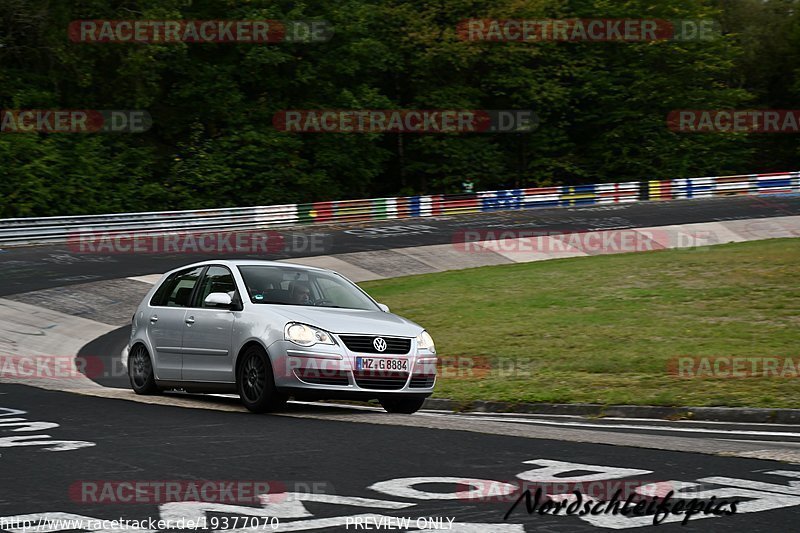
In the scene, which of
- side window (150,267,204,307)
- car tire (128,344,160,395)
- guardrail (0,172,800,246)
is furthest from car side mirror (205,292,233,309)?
guardrail (0,172,800,246)

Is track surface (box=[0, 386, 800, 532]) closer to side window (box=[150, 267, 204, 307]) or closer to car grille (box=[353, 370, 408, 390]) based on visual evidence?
car grille (box=[353, 370, 408, 390])

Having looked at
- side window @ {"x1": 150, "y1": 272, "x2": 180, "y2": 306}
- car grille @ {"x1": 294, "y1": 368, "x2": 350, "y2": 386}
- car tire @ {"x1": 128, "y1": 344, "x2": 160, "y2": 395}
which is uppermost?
side window @ {"x1": 150, "y1": 272, "x2": 180, "y2": 306}

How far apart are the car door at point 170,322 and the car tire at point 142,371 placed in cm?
20

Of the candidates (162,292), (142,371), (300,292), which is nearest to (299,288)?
(300,292)

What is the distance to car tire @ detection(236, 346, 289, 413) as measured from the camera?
427 inches

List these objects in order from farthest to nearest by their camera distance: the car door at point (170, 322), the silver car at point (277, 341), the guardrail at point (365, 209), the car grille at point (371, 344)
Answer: the guardrail at point (365, 209)
the car door at point (170, 322)
the car grille at point (371, 344)
the silver car at point (277, 341)

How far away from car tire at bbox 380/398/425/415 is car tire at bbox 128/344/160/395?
9.61ft

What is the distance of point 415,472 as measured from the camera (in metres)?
7.45

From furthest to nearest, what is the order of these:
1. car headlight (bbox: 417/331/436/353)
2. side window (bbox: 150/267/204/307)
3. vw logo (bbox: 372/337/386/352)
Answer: side window (bbox: 150/267/204/307) → car headlight (bbox: 417/331/436/353) → vw logo (bbox: 372/337/386/352)

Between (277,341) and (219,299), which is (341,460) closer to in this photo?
(277,341)

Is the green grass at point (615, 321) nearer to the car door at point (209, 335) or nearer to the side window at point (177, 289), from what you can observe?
the car door at point (209, 335)

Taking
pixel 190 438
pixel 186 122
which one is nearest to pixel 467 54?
pixel 186 122

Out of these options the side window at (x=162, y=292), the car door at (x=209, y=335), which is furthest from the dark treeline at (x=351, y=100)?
the car door at (x=209, y=335)

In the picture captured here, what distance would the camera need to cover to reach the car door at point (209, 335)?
456 inches
